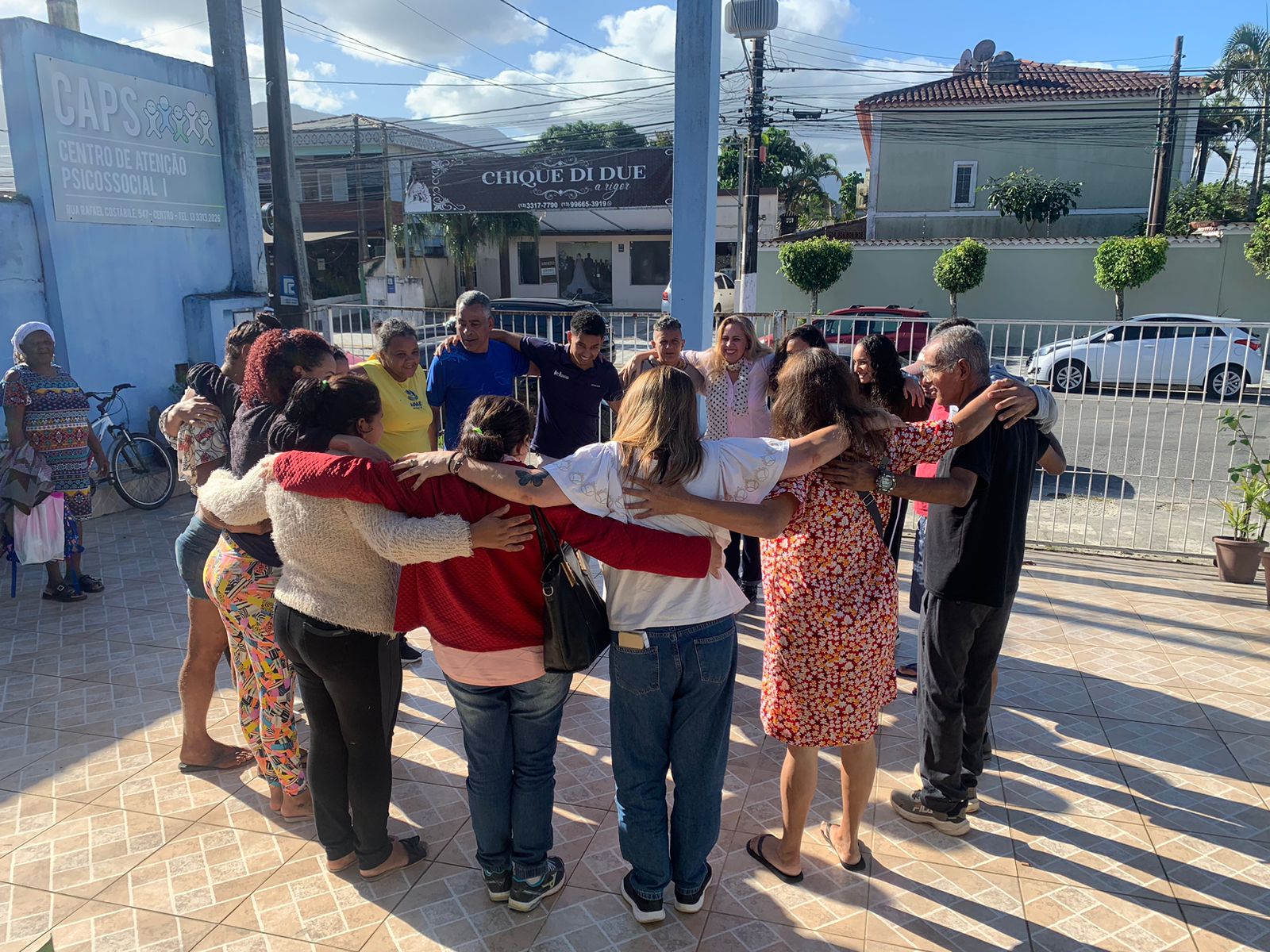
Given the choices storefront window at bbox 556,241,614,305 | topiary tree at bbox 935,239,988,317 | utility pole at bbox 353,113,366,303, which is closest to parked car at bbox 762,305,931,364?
topiary tree at bbox 935,239,988,317

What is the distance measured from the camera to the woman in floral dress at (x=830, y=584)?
256cm

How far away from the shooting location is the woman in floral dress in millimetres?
2564

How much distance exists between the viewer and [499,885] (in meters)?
2.73

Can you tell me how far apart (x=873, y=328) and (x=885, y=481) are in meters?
10.7

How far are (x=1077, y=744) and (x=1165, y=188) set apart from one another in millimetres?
24323

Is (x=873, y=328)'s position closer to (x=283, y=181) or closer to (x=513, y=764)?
(x=283, y=181)

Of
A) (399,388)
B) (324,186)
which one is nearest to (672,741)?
Answer: (399,388)

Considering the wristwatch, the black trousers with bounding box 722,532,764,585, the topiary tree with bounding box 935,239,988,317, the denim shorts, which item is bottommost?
the black trousers with bounding box 722,532,764,585

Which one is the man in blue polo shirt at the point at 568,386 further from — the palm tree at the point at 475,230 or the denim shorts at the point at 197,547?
the palm tree at the point at 475,230

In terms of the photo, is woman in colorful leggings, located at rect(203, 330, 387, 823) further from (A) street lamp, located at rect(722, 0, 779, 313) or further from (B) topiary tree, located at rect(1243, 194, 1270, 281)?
(B) topiary tree, located at rect(1243, 194, 1270, 281)

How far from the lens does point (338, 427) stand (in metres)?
2.62

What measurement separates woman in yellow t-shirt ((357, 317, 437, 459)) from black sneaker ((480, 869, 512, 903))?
2089mm

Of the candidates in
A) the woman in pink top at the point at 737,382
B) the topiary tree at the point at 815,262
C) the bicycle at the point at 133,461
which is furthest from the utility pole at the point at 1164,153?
the bicycle at the point at 133,461

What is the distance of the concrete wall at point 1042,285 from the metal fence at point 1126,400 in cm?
1284
